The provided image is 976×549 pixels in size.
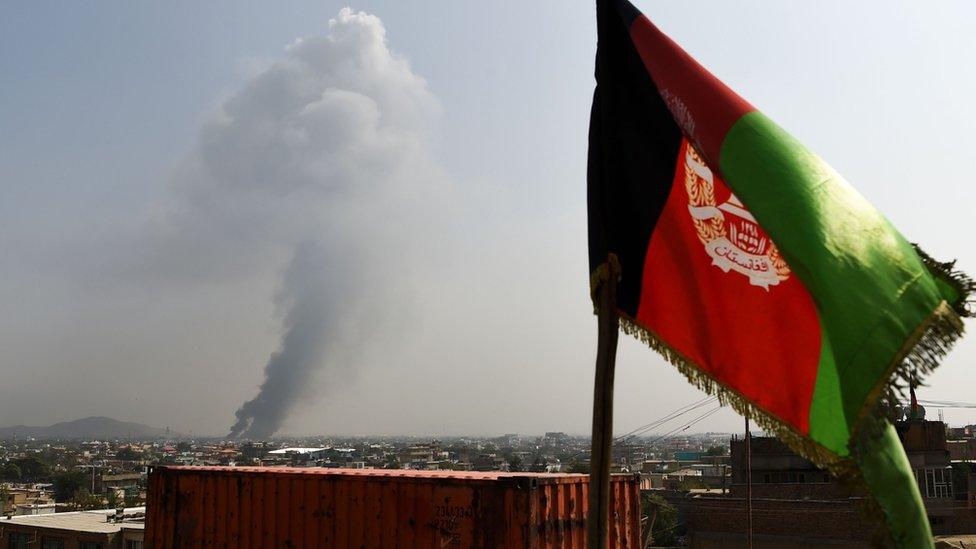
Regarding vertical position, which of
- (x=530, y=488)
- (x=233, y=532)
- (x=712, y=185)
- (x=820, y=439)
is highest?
(x=712, y=185)

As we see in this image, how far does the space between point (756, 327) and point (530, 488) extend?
6.41 meters

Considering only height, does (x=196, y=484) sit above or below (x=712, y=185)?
below

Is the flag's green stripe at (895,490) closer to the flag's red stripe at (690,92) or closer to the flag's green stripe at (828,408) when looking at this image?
the flag's green stripe at (828,408)

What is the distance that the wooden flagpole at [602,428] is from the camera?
4.80m

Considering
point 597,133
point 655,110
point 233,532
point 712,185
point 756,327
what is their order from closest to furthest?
point 756,327, point 712,185, point 655,110, point 597,133, point 233,532

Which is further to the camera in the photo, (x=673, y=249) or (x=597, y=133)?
(x=597, y=133)

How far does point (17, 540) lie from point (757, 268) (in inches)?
1862

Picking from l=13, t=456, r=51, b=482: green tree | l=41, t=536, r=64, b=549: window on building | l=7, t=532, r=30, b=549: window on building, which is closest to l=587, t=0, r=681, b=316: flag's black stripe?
l=41, t=536, r=64, b=549: window on building

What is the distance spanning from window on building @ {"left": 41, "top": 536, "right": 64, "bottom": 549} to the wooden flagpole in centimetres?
4235

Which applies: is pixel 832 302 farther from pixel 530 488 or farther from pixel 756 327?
pixel 530 488

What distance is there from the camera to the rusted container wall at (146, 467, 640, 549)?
34.4ft

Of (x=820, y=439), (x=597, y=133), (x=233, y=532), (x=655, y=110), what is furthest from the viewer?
(x=233, y=532)

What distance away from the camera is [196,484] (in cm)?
1390

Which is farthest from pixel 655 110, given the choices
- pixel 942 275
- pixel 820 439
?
pixel 820 439
